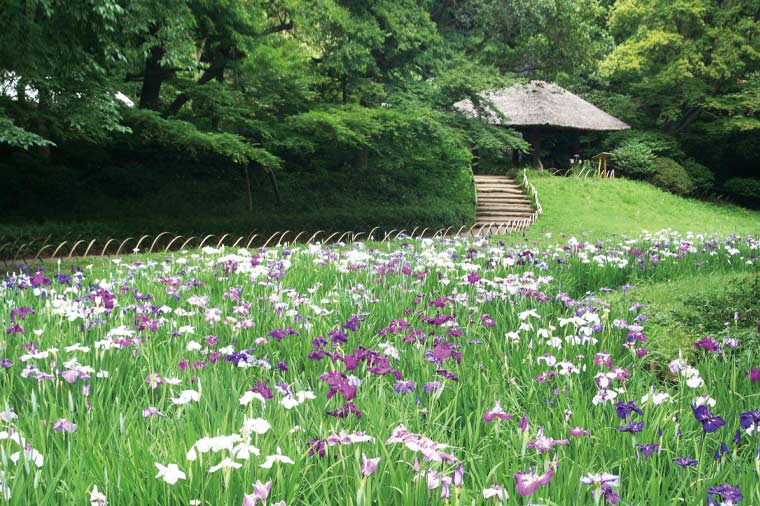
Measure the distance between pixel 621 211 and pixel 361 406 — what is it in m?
22.6

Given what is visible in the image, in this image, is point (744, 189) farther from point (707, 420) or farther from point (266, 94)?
point (707, 420)

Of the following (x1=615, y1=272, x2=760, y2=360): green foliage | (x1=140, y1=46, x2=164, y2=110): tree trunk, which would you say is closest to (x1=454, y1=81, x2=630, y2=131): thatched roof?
(x1=140, y1=46, x2=164, y2=110): tree trunk

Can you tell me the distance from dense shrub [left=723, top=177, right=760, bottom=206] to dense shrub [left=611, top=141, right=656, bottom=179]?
3.83 metres

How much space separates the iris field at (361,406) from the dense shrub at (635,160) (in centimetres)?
2543

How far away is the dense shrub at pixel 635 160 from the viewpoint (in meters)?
28.0

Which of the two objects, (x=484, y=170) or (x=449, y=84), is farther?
(x=484, y=170)

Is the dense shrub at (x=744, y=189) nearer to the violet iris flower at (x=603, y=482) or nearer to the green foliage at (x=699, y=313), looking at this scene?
the green foliage at (x=699, y=313)

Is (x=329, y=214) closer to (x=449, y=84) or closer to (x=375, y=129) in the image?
(x=375, y=129)

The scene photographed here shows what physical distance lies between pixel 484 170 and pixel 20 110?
23.5 m

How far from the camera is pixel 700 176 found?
28.7 m

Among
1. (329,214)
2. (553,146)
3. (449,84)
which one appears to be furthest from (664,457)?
(553,146)

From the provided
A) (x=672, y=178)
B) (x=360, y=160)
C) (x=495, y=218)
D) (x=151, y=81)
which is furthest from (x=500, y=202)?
(x=151, y=81)

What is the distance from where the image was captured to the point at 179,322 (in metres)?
3.85

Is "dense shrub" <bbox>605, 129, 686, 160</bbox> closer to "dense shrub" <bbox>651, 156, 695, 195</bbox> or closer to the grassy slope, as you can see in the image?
"dense shrub" <bbox>651, 156, 695, 195</bbox>
